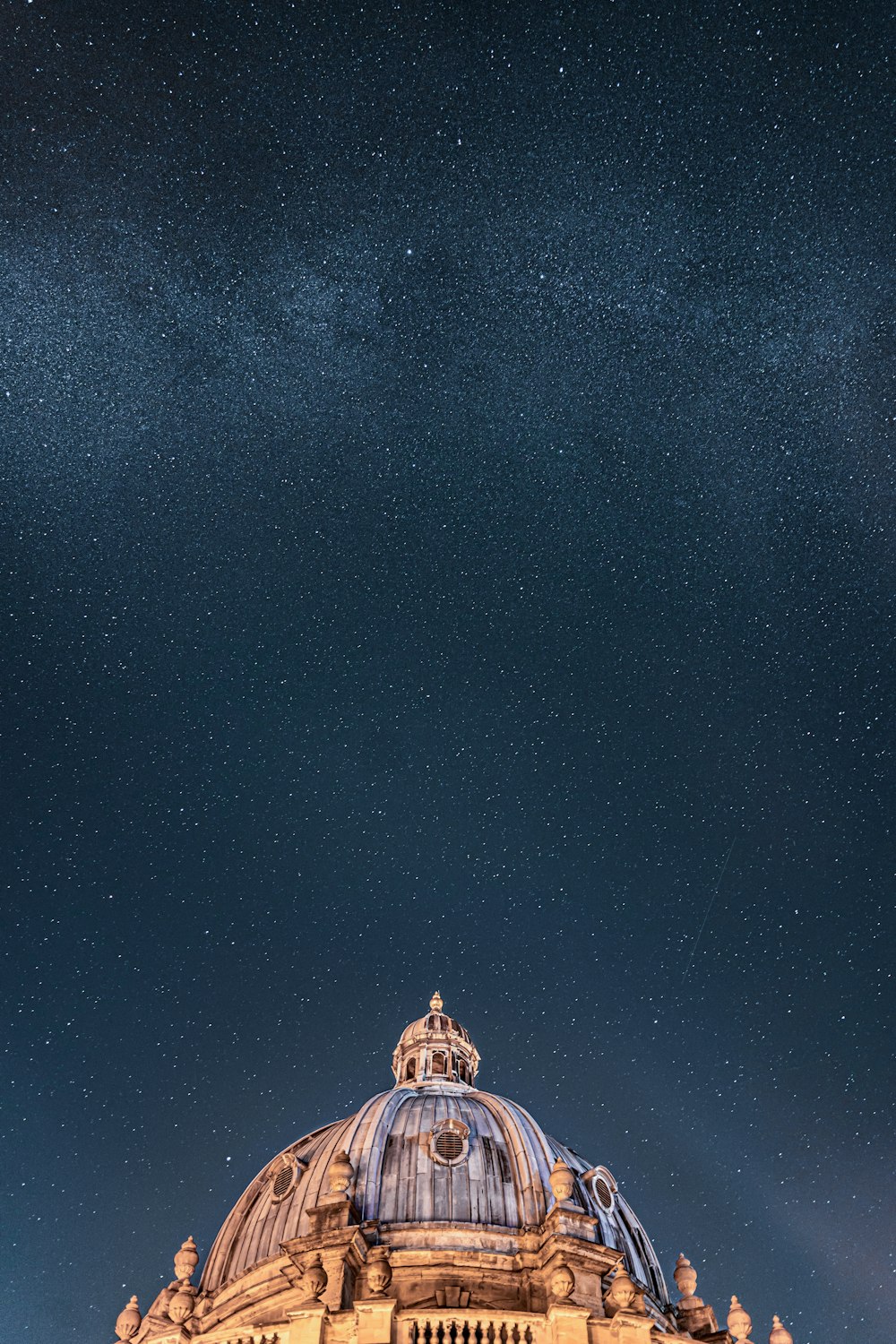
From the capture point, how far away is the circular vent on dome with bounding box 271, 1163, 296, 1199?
148 feet

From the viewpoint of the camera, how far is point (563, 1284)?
34.1 metres

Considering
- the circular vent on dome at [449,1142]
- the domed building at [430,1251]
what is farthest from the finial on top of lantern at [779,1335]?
the circular vent on dome at [449,1142]

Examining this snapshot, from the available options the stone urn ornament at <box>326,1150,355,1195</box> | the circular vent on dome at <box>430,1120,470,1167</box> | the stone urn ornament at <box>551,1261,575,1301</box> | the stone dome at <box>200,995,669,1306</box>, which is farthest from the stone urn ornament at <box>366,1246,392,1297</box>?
the circular vent on dome at <box>430,1120,470,1167</box>

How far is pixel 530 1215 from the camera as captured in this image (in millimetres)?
41062

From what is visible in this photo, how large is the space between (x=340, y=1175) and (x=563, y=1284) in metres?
9.46

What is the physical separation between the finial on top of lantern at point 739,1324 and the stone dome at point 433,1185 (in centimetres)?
452

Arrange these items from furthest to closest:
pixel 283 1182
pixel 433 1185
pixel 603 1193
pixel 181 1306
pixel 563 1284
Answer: pixel 603 1193 → pixel 283 1182 → pixel 433 1185 → pixel 181 1306 → pixel 563 1284

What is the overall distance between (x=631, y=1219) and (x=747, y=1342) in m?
8.79

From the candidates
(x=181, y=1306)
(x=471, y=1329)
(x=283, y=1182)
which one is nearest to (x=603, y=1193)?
(x=283, y=1182)

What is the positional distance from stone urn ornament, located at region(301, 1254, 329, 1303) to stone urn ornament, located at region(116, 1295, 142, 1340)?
399 inches

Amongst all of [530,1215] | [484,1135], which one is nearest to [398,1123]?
[484,1135]

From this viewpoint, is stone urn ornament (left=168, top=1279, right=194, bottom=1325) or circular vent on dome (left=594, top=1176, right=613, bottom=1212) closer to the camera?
stone urn ornament (left=168, top=1279, right=194, bottom=1325)

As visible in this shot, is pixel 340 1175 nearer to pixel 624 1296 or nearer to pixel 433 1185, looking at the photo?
pixel 433 1185

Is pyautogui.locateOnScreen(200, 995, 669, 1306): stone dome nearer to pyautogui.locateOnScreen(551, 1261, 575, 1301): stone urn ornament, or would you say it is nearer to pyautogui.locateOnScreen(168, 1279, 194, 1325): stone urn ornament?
pyautogui.locateOnScreen(168, 1279, 194, 1325): stone urn ornament
